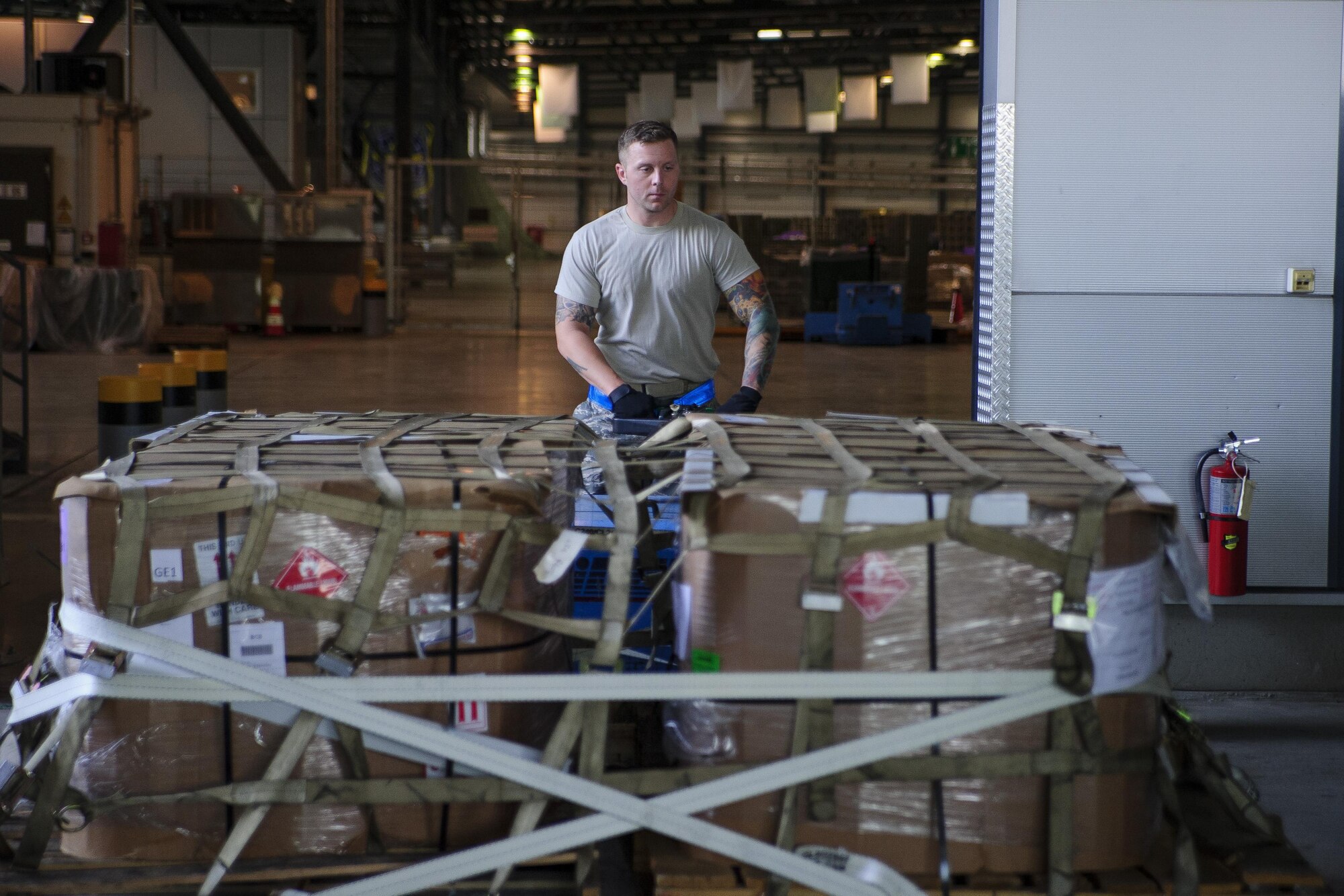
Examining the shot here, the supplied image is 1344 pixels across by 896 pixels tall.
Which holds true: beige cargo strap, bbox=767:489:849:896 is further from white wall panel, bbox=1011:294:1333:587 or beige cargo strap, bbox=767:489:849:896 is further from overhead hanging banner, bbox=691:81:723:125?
overhead hanging banner, bbox=691:81:723:125

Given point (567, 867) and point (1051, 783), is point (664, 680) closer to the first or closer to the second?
point (567, 867)

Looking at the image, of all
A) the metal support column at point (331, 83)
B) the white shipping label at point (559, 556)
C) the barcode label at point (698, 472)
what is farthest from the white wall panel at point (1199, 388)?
the metal support column at point (331, 83)

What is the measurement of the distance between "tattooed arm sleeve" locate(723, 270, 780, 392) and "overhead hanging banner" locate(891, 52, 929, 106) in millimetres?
22107

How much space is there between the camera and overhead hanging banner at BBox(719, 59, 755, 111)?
26781 millimetres

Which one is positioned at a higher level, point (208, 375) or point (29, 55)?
point (29, 55)

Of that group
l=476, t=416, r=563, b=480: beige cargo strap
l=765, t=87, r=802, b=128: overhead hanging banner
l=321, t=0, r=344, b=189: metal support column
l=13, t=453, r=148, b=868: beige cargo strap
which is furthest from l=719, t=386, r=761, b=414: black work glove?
l=765, t=87, r=802, b=128: overhead hanging banner

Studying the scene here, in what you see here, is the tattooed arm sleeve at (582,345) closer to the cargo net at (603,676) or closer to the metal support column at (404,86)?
the cargo net at (603,676)

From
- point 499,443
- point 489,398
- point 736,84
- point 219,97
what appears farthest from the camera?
point 736,84

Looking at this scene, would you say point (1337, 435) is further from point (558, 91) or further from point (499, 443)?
point (558, 91)

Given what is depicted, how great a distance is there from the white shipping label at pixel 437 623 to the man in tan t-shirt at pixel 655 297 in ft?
6.31

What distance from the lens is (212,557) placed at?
226 centimetres

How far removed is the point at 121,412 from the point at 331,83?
15656mm

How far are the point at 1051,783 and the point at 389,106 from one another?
1511 inches

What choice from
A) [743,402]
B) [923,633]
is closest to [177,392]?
[743,402]
